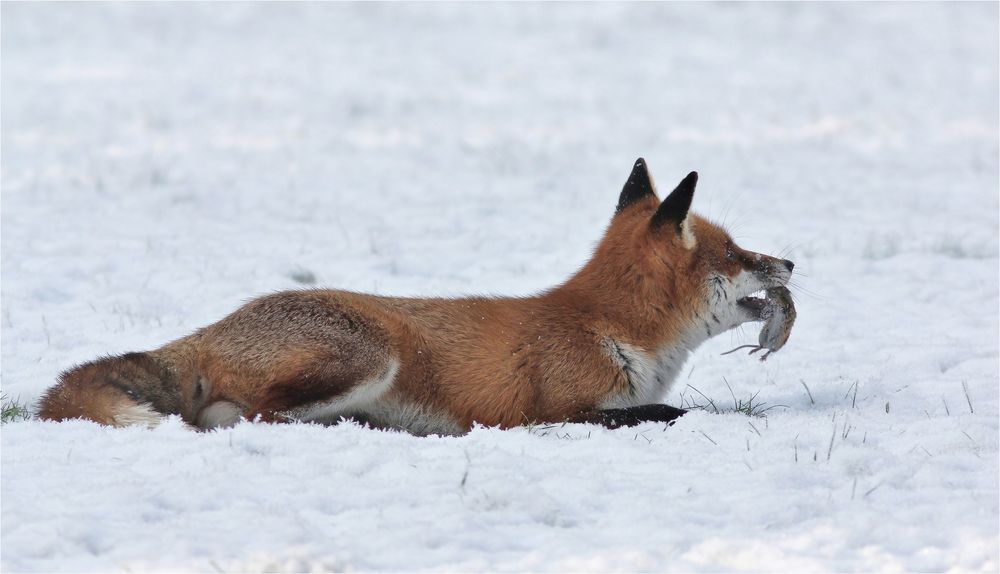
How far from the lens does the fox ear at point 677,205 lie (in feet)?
21.9

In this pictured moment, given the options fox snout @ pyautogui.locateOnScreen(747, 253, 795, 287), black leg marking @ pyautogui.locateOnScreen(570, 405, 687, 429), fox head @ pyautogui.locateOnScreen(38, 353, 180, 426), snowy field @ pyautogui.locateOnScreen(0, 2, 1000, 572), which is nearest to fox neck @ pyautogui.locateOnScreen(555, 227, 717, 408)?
black leg marking @ pyautogui.locateOnScreen(570, 405, 687, 429)

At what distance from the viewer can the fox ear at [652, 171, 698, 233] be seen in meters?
6.68

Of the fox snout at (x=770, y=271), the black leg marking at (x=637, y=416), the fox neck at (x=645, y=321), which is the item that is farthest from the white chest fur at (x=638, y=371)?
the fox snout at (x=770, y=271)

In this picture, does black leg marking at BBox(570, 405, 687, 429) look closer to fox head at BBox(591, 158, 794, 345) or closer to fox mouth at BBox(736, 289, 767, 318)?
fox head at BBox(591, 158, 794, 345)

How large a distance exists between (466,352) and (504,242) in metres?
5.38

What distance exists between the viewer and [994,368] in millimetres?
8125

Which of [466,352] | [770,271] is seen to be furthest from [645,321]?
[466,352]

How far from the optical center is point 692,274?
7.02m

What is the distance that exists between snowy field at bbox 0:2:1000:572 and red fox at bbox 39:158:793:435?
38cm

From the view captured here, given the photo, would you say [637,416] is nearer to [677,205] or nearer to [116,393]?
[677,205]

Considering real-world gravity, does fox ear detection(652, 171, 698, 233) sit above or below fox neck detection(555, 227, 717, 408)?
above

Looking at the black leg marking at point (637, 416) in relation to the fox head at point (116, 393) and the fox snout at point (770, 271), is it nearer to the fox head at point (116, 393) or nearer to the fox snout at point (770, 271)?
the fox snout at point (770, 271)

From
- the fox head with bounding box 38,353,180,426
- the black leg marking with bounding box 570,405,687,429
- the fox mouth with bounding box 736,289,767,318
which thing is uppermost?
the fox mouth with bounding box 736,289,767,318

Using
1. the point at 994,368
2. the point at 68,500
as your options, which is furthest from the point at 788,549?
the point at 994,368
